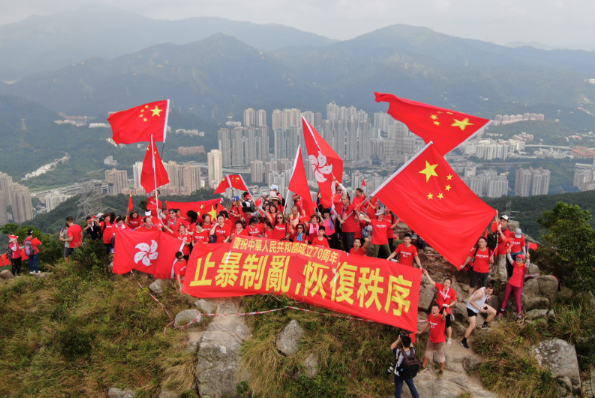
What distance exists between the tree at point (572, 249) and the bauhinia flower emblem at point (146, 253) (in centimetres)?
1047

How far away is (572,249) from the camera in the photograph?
10031 mm

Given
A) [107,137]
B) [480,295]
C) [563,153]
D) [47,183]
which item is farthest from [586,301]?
[107,137]

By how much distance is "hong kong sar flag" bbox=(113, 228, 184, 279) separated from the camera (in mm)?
11172

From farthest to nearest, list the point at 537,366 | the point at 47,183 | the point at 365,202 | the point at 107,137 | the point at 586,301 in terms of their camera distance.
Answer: the point at 107,137 → the point at 47,183 → the point at 365,202 → the point at 586,301 → the point at 537,366

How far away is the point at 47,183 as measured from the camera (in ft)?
341

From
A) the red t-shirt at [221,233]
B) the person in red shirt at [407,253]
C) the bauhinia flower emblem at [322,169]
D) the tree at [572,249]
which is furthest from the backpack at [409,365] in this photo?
the bauhinia flower emblem at [322,169]

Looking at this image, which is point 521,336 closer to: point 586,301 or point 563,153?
point 586,301

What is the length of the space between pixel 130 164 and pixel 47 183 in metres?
23.8

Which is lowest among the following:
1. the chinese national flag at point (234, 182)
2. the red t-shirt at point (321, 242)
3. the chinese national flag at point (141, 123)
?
the red t-shirt at point (321, 242)

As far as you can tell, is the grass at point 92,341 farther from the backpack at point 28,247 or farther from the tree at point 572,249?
the tree at point 572,249

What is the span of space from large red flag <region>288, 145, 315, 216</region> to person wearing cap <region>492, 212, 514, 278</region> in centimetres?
490

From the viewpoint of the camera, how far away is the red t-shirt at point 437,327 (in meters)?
7.82

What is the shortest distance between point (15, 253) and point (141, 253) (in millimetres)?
5661

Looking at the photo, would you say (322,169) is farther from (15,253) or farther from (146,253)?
(15,253)
